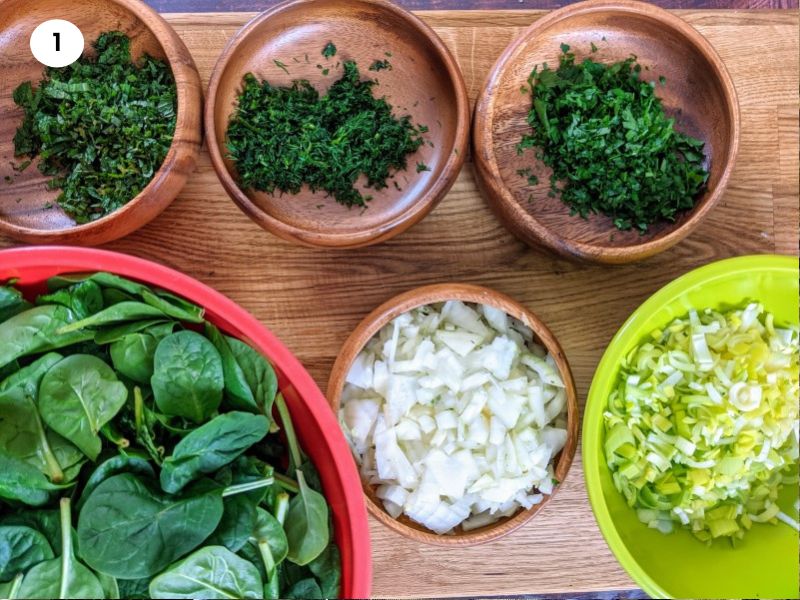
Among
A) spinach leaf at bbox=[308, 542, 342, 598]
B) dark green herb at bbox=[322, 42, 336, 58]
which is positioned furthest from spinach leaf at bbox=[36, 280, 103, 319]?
dark green herb at bbox=[322, 42, 336, 58]

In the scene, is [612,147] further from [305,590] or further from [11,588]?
[11,588]

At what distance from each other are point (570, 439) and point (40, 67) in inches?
42.0

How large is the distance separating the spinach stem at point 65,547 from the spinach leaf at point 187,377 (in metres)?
0.17

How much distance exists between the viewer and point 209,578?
921 millimetres

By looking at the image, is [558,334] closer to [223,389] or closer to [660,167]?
[660,167]

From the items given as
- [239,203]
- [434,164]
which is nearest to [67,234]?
[239,203]

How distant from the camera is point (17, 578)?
927 mm

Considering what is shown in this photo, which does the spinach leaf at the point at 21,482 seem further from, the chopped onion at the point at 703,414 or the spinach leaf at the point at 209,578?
the chopped onion at the point at 703,414

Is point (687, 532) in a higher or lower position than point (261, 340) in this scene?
lower

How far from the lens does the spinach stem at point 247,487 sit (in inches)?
38.1

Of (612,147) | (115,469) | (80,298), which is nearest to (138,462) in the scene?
(115,469)

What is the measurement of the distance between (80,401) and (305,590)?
1.27ft

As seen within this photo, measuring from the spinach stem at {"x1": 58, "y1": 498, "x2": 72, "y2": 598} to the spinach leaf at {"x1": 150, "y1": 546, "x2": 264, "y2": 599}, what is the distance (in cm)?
11

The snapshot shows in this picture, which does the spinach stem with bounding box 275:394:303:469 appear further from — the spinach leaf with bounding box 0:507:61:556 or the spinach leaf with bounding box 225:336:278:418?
the spinach leaf with bounding box 0:507:61:556
